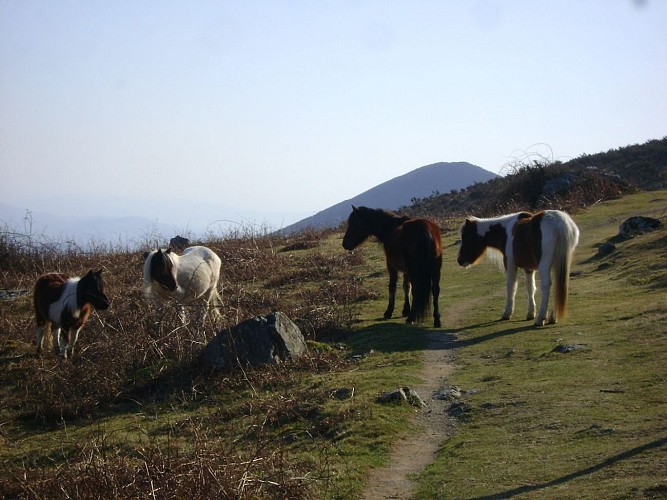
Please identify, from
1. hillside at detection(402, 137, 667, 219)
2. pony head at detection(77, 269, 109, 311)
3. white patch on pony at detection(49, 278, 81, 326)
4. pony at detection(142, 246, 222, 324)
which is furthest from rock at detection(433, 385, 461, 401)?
hillside at detection(402, 137, 667, 219)

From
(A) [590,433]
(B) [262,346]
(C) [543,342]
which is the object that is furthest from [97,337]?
(A) [590,433]

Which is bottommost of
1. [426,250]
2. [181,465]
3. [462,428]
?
[462,428]

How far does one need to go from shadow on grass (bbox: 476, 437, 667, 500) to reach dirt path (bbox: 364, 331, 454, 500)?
94 cm

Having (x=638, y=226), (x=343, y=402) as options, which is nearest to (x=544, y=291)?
(x=343, y=402)

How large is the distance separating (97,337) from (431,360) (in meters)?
5.66

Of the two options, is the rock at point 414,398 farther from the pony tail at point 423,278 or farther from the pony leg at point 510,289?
the pony leg at point 510,289

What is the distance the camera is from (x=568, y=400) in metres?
8.80

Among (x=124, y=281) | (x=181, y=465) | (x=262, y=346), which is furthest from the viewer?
(x=124, y=281)

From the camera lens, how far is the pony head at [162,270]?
1406cm

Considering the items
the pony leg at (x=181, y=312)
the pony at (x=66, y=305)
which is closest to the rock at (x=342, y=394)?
the pony leg at (x=181, y=312)

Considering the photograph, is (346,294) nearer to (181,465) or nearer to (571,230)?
(571,230)

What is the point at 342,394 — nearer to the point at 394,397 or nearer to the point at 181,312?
the point at 394,397

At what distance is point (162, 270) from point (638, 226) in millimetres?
12026

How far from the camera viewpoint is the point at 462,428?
8.61 m
